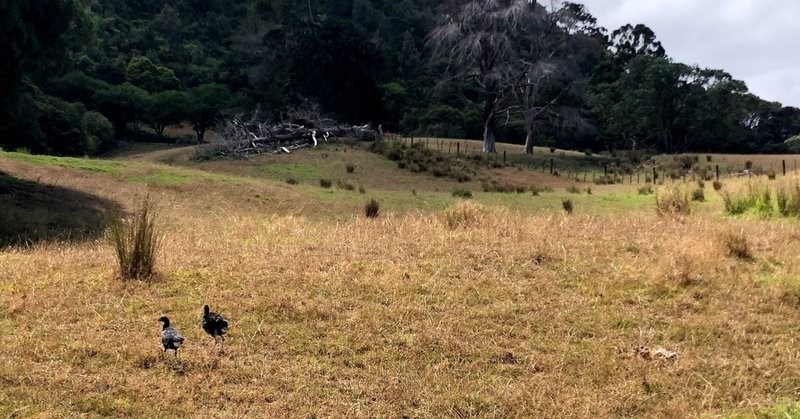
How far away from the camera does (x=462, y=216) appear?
408 inches

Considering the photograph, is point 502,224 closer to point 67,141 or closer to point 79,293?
point 79,293

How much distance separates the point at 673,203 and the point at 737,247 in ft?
20.1

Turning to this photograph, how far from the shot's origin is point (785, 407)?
4422 mm

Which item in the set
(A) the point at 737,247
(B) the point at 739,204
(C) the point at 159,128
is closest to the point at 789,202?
(B) the point at 739,204

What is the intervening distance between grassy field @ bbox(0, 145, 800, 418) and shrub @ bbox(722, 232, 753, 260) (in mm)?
35

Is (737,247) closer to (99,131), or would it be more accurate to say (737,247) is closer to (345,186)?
(345,186)

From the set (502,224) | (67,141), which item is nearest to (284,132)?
(67,141)

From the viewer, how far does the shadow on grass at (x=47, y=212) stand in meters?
12.7

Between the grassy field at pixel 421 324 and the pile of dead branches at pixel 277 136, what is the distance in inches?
1141

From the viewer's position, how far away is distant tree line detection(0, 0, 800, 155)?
48531 mm

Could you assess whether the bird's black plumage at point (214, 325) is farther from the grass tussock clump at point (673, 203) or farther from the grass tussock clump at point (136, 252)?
the grass tussock clump at point (673, 203)

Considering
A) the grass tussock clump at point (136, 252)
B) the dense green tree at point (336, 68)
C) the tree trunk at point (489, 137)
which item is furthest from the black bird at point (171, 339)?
the dense green tree at point (336, 68)

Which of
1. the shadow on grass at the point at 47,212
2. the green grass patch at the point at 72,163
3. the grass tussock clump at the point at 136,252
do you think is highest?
the green grass patch at the point at 72,163

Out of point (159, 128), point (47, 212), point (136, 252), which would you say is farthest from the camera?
point (159, 128)
